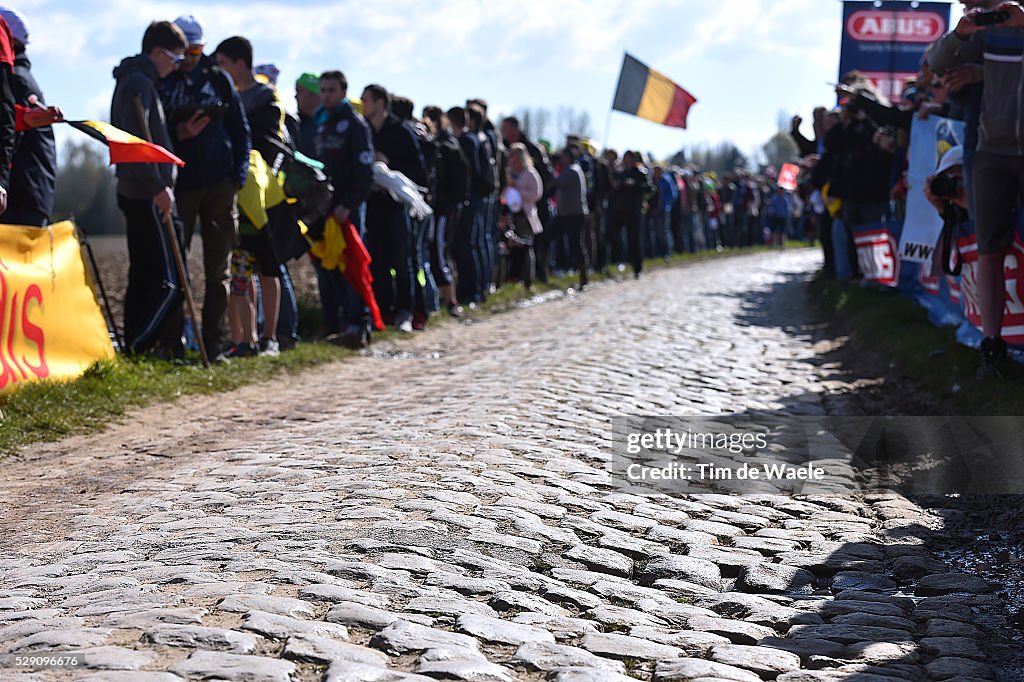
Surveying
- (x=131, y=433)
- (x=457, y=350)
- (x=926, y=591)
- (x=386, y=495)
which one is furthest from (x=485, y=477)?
(x=457, y=350)

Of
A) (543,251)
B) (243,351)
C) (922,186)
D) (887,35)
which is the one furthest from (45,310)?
(887,35)

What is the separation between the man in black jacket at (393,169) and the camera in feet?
43.9

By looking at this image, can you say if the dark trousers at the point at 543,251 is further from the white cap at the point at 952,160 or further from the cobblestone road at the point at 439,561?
the cobblestone road at the point at 439,561

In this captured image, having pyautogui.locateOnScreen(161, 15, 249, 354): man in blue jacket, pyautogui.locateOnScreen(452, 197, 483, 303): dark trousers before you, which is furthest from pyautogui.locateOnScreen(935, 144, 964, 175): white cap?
pyautogui.locateOnScreen(452, 197, 483, 303): dark trousers

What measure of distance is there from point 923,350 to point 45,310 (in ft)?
20.8

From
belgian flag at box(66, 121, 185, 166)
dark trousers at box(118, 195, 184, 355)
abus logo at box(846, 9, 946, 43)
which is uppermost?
abus logo at box(846, 9, 946, 43)

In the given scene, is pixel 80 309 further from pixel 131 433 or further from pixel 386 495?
pixel 386 495

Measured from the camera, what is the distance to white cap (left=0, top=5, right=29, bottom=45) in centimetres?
841

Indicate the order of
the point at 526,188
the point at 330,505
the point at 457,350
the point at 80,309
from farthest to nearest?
the point at 526,188
the point at 457,350
the point at 80,309
the point at 330,505

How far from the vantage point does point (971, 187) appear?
27.5 feet

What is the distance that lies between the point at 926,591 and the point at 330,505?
241 cm

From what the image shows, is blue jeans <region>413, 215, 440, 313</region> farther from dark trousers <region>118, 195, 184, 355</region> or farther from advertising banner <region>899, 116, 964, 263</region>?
advertising banner <region>899, 116, 964, 263</region>

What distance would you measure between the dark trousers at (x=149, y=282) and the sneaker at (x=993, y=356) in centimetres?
573

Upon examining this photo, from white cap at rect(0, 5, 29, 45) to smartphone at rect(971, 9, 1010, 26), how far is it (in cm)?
589
